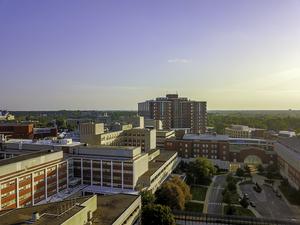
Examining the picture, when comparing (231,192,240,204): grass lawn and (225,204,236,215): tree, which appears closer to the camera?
(225,204,236,215): tree

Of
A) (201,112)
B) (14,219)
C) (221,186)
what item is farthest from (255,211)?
(201,112)

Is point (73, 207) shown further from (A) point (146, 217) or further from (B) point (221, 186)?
(B) point (221, 186)

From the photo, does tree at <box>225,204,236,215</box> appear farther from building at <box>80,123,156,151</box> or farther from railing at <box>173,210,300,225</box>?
building at <box>80,123,156,151</box>

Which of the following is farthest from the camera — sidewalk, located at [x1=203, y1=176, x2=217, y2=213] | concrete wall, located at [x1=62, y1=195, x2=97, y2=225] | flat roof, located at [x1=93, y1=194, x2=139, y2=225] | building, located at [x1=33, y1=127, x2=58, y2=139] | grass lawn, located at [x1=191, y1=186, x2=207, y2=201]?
building, located at [x1=33, y1=127, x2=58, y2=139]

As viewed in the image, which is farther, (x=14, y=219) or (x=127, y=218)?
(x=127, y=218)

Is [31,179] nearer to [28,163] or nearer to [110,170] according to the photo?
[28,163]

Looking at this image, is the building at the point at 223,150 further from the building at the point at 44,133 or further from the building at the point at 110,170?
the building at the point at 44,133

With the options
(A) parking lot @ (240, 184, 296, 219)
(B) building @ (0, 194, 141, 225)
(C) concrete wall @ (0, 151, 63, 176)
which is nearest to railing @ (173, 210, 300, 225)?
(A) parking lot @ (240, 184, 296, 219)
